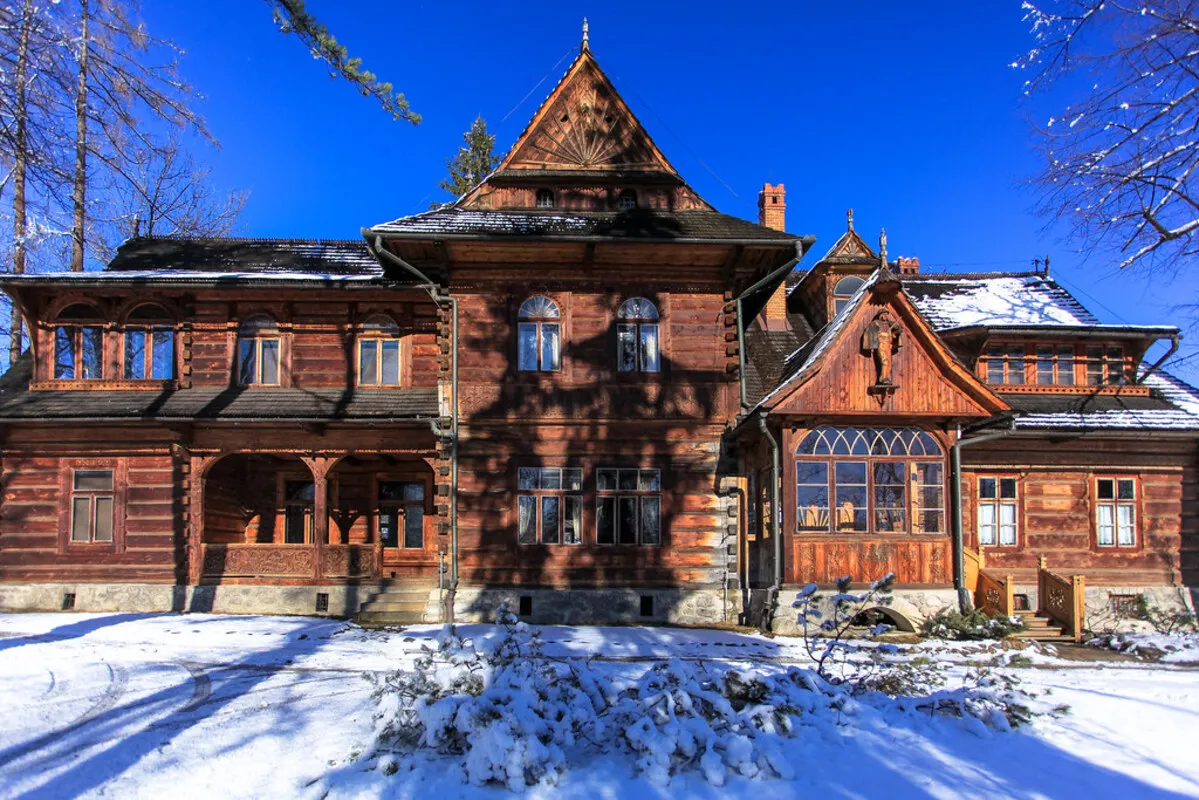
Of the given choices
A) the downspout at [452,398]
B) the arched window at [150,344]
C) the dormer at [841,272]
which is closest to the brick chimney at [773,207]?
the dormer at [841,272]

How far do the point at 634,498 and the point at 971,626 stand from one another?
6583 mm

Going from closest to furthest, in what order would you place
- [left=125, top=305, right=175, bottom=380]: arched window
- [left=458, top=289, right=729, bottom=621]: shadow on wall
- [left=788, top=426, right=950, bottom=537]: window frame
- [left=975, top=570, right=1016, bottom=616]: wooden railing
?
[left=975, top=570, right=1016, bottom=616]: wooden railing < [left=788, top=426, right=950, bottom=537]: window frame < [left=458, top=289, right=729, bottom=621]: shadow on wall < [left=125, top=305, right=175, bottom=380]: arched window

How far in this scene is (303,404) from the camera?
1928 cm

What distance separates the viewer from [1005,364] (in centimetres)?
2081

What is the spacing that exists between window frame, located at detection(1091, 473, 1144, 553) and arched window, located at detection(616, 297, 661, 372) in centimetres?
1073

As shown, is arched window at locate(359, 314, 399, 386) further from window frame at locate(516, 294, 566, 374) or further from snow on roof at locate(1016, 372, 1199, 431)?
snow on roof at locate(1016, 372, 1199, 431)

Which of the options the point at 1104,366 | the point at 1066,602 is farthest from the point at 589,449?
the point at 1104,366

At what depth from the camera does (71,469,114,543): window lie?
19.4 metres

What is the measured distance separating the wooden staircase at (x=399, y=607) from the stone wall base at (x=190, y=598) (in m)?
0.63

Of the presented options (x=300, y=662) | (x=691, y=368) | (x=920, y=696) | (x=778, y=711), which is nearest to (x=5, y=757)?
(x=300, y=662)

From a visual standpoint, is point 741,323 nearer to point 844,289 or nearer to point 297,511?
point 844,289

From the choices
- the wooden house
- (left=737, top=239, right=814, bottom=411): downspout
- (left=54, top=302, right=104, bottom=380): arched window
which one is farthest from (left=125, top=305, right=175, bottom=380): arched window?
(left=737, top=239, right=814, bottom=411): downspout

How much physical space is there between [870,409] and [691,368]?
3.69m

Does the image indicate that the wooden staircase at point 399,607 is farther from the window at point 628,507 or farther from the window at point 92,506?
the window at point 92,506
